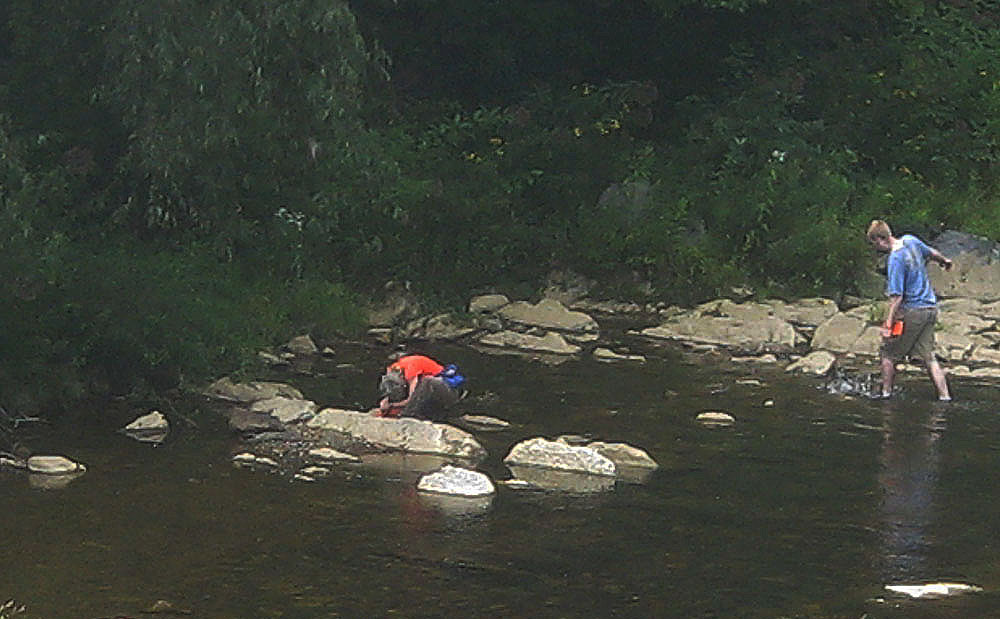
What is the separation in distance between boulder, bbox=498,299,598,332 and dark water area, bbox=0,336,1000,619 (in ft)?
15.3

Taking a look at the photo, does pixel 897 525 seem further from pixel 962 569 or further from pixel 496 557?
pixel 496 557

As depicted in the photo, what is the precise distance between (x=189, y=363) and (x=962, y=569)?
6.69 metres

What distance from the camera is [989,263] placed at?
2036 centimetres

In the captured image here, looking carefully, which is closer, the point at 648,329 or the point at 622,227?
the point at 648,329

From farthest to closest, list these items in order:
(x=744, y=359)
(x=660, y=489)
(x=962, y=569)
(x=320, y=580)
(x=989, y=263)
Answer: (x=989, y=263), (x=744, y=359), (x=660, y=489), (x=962, y=569), (x=320, y=580)

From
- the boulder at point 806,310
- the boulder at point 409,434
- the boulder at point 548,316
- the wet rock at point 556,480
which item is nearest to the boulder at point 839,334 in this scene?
the boulder at point 806,310

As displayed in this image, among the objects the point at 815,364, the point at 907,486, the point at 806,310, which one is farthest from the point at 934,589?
the point at 806,310

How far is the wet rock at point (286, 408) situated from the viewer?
12594 millimetres

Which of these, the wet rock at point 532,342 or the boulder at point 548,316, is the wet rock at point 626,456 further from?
the boulder at point 548,316

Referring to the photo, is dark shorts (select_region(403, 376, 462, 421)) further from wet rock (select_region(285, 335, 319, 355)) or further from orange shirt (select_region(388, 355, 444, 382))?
wet rock (select_region(285, 335, 319, 355))

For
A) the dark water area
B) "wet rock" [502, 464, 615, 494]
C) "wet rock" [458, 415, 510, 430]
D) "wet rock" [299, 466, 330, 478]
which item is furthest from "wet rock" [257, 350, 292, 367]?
"wet rock" [502, 464, 615, 494]

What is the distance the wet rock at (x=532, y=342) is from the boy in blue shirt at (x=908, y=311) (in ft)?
11.2

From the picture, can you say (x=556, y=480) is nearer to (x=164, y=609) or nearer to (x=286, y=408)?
(x=286, y=408)

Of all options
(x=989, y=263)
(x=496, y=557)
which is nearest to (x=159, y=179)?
(x=496, y=557)
